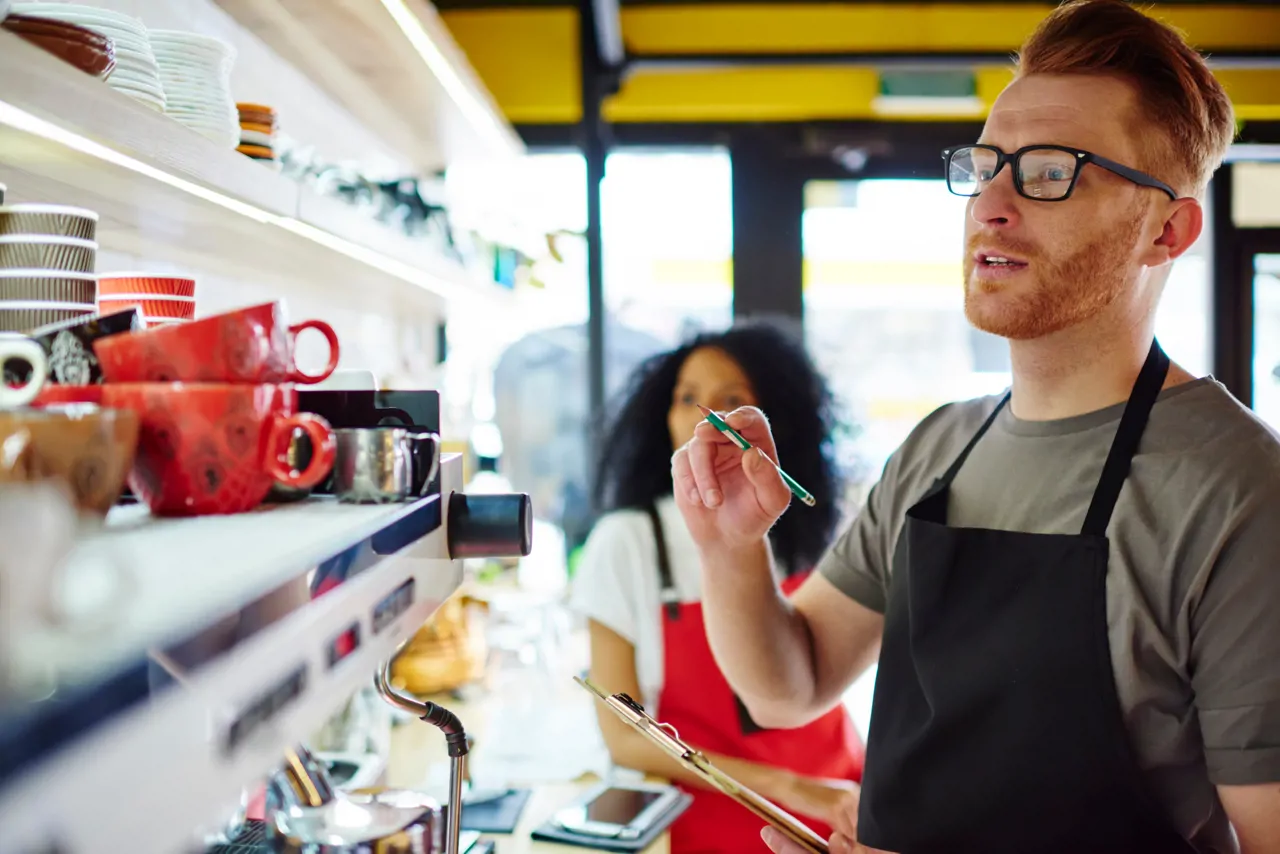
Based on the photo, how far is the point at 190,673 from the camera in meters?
0.38

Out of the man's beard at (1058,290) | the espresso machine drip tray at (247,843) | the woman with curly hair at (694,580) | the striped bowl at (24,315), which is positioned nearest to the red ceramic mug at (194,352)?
the striped bowl at (24,315)

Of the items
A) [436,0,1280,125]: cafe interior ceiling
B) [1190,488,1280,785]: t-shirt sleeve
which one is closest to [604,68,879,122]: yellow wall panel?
[436,0,1280,125]: cafe interior ceiling

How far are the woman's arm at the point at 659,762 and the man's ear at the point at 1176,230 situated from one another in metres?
0.94

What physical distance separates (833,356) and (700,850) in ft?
7.79

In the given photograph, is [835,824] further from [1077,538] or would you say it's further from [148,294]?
[148,294]

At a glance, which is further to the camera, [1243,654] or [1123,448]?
[1123,448]

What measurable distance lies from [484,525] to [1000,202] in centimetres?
78

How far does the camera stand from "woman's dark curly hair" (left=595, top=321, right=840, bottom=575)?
223 cm

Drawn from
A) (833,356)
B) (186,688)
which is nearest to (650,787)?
(186,688)

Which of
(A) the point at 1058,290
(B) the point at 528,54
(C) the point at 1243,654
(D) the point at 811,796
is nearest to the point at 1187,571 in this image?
(C) the point at 1243,654

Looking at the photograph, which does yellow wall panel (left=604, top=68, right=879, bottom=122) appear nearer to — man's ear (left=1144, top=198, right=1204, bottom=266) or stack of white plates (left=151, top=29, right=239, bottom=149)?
man's ear (left=1144, top=198, right=1204, bottom=266)

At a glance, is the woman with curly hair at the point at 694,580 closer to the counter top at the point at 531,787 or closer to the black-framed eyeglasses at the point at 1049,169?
the counter top at the point at 531,787

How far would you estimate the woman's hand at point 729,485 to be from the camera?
3.89ft

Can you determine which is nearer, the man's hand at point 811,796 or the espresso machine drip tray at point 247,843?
the espresso machine drip tray at point 247,843
